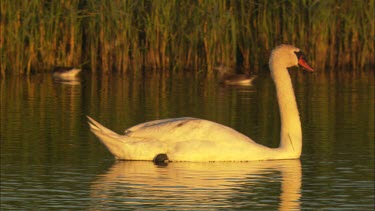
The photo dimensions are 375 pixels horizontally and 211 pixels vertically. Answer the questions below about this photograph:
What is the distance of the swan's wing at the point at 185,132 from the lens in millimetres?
11117

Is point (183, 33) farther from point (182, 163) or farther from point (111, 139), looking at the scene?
point (111, 139)

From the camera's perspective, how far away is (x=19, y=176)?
1023 cm

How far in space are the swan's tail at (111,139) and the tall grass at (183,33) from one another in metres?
9.47

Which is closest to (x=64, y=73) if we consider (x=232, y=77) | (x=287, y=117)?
(x=232, y=77)

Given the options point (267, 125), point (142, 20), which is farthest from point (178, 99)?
point (142, 20)

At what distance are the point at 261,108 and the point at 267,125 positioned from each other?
2.05 m

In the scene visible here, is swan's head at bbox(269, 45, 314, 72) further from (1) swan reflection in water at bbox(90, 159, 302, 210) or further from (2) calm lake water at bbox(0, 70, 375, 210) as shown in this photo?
(1) swan reflection in water at bbox(90, 159, 302, 210)

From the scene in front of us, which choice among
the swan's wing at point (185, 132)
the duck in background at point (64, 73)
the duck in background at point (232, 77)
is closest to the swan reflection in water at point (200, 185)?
the swan's wing at point (185, 132)

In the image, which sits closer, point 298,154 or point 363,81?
point 298,154

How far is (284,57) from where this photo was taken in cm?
1218

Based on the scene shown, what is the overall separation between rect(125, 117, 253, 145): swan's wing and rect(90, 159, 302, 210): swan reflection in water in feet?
0.78

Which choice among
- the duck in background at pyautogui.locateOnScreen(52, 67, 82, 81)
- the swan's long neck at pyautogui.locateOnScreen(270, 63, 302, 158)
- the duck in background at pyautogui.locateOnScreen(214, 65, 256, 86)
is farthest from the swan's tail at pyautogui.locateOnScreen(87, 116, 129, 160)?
the duck in background at pyautogui.locateOnScreen(52, 67, 82, 81)

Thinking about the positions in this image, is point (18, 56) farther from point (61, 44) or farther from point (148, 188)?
point (148, 188)

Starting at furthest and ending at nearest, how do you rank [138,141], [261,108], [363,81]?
1. [363,81]
2. [261,108]
3. [138,141]
